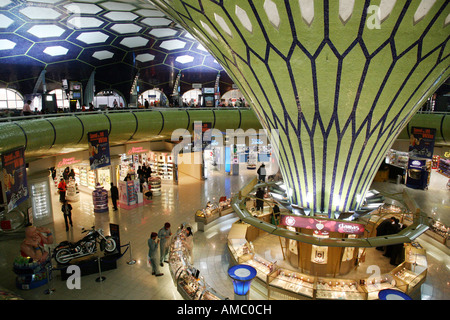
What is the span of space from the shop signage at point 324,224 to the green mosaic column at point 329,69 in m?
1.03

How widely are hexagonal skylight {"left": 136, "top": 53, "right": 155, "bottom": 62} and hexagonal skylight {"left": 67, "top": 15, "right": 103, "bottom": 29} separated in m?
5.85

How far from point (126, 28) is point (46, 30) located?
11.9 ft

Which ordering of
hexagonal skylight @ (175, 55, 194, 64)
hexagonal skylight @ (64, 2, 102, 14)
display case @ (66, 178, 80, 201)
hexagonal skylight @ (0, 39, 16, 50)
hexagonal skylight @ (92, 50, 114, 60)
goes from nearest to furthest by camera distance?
hexagonal skylight @ (64, 2, 102, 14), hexagonal skylight @ (0, 39, 16, 50), display case @ (66, 178, 80, 201), hexagonal skylight @ (92, 50, 114, 60), hexagonal skylight @ (175, 55, 194, 64)

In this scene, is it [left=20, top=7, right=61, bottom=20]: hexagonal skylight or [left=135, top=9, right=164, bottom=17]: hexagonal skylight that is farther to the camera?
[left=135, top=9, right=164, bottom=17]: hexagonal skylight

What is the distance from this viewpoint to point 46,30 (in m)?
15.0

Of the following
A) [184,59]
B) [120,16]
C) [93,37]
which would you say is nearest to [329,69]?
[120,16]

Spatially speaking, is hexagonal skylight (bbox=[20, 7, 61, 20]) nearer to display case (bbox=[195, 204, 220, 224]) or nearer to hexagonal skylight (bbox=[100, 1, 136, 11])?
hexagonal skylight (bbox=[100, 1, 136, 11])

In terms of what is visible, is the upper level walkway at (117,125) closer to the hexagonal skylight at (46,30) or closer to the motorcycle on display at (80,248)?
the motorcycle on display at (80,248)

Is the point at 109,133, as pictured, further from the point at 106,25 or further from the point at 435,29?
the point at 435,29

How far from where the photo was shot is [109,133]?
47.4ft

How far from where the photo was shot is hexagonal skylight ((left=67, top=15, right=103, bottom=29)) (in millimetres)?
14387

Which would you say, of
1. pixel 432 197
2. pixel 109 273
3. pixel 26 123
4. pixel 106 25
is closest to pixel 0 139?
pixel 26 123

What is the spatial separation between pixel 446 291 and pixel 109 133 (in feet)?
42.7

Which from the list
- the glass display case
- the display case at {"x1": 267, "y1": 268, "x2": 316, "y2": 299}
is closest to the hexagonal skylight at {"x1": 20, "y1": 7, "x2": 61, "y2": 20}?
the display case at {"x1": 267, "y1": 268, "x2": 316, "y2": 299}
